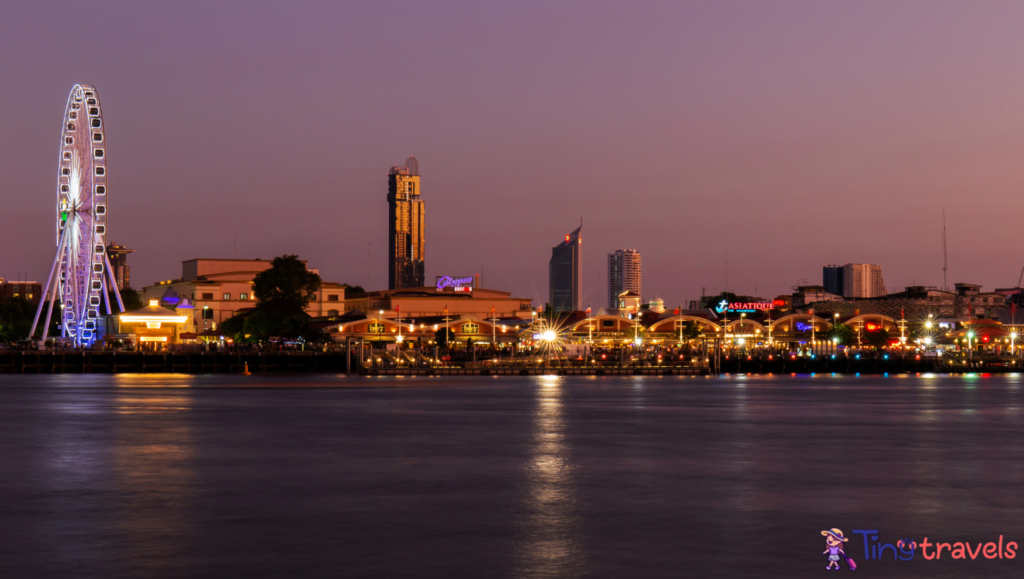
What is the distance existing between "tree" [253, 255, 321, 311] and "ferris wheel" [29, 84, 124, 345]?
54751 mm

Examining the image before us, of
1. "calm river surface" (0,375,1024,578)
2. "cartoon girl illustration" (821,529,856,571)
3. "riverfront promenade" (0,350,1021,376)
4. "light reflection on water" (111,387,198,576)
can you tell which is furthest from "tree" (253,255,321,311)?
"cartoon girl illustration" (821,529,856,571)

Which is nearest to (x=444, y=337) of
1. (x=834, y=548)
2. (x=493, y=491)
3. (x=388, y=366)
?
(x=388, y=366)

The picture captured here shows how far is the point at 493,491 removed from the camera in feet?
86.3

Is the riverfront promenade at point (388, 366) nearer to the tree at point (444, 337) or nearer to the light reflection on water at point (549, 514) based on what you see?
the tree at point (444, 337)

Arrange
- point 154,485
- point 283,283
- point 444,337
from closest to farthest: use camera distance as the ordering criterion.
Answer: point 154,485, point 444,337, point 283,283

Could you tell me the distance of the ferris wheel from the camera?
11681 cm

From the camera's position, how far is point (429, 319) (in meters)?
199

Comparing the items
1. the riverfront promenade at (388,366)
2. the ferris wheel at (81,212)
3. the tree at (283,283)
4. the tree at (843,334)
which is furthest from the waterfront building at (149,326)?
the tree at (843,334)

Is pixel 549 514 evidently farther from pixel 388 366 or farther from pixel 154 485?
pixel 388 366

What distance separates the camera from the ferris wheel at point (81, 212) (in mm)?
116812

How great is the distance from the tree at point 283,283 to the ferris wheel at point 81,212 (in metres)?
54.8

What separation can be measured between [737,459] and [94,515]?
1882cm

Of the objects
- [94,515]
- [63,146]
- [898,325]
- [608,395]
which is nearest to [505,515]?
[94,515]

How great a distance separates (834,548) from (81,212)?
116 metres
